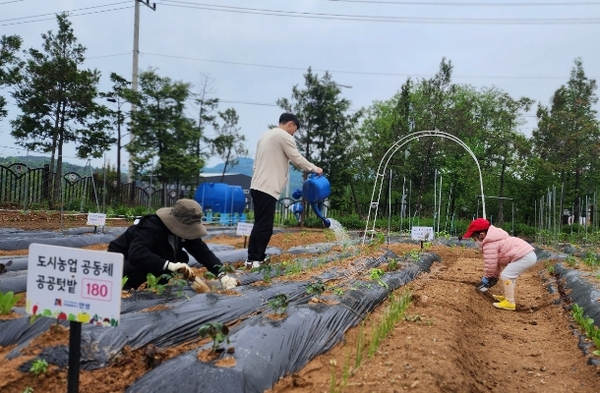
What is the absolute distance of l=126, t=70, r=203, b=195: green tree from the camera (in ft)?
53.0

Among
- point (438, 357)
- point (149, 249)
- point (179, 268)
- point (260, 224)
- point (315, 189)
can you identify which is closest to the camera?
point (438, 357)

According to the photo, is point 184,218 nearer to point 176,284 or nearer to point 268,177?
point 176,284

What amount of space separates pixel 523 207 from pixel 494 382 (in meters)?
19.6

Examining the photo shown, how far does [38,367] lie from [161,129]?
48.0ft

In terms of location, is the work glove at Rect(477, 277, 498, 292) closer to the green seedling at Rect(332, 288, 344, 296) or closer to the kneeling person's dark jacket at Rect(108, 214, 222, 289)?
the green seedling at Rect(332, 288, 344, 296)

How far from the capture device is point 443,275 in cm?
627

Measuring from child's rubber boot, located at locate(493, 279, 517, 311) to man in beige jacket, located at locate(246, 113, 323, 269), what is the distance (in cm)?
222

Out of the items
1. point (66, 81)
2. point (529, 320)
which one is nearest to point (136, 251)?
point (529, 320)

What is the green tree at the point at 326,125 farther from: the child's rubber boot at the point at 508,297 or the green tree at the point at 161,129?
the child's rubber boot at the point at 508,297

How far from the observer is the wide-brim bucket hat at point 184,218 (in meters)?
3.56

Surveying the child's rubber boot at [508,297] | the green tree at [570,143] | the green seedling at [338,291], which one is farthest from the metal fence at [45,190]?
the green tree at [570,143]

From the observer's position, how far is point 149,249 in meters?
3.60

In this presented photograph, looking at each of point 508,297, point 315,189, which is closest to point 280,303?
point 508,297

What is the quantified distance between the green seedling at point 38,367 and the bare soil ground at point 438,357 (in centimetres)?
2
